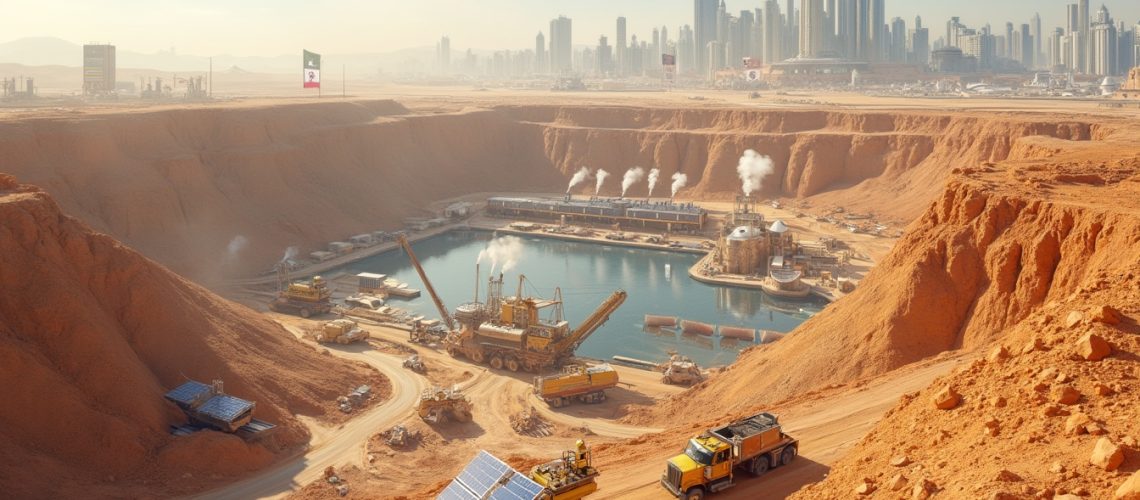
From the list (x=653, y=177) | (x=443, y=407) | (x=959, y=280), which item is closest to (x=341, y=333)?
(x=443, y=407)

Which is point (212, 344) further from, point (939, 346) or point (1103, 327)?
point (1103, 327)

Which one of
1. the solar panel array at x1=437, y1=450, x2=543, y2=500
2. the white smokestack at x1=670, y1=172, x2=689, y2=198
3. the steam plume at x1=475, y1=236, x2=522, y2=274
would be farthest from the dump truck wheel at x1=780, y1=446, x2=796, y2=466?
the white smokestack at x1=670, y1=172, x2=689, y2=198

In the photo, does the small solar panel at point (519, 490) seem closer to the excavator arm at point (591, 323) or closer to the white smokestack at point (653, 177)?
the excavator arm at point (591, 323)

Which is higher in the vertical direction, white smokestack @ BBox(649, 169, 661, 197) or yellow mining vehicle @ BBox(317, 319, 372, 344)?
white smokestack @ BBox(649, 169, 661, 197)

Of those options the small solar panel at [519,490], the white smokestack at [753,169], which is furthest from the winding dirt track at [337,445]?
the white smokestack at [753,169]

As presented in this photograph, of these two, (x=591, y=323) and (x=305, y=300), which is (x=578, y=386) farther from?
(x=305, y=300)

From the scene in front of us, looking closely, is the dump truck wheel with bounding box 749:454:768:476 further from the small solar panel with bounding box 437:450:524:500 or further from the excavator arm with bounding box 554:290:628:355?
the excavator arm with bounding box 554:290:628:355
